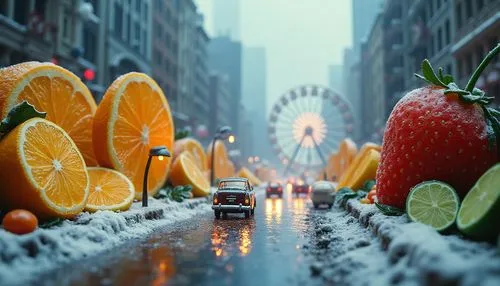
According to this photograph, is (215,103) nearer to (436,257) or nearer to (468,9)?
(468,9)

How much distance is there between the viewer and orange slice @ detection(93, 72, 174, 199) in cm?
1325

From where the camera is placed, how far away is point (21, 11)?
25.9m

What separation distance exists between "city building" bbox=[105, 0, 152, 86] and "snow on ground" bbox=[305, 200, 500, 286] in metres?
32.8

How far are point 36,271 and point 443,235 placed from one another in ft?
17.8

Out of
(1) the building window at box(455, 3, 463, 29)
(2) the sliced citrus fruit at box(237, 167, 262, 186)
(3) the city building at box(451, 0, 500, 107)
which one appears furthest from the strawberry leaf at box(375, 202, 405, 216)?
(2) the sliced citrus fruit at box(237, 167, 262, 186)

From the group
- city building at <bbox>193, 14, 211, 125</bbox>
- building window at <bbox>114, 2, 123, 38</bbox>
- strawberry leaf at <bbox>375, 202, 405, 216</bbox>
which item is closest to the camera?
strawberry leaf at <bbox>375, 202, 405, 216</bbox>

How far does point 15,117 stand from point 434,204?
7.39 m

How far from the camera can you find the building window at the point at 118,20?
4053cm

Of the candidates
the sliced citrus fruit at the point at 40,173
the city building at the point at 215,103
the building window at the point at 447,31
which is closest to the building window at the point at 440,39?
the building window at the point at 447,31

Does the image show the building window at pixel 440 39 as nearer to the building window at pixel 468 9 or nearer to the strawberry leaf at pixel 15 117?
the building window at pixel 468 9

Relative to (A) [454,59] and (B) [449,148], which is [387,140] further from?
(A) [454,59]

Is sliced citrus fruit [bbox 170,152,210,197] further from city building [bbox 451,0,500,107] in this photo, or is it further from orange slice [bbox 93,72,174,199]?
city building [bbox 451,0,500,107]

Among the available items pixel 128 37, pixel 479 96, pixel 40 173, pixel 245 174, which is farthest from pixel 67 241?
pixel 128 37

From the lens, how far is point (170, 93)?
5988 centimetres
